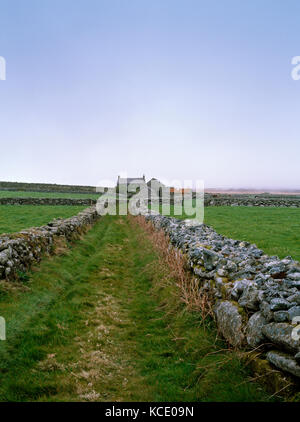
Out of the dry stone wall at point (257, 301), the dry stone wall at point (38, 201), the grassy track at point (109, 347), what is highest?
the dry stone wall at point (38, 201)

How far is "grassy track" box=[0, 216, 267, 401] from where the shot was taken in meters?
3.92

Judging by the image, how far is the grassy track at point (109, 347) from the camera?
3.92 metres

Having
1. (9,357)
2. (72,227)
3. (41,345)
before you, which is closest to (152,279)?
(41,345)

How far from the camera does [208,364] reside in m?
4.31

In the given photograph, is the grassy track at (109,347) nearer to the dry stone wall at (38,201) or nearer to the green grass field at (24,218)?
the green grass field at (24,218)

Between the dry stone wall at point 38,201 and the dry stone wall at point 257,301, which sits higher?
the dry stone wall at point 38,201

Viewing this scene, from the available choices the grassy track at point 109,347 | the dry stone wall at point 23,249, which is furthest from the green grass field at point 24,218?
the grassy track at point 109,347

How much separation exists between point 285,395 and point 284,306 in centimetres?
105

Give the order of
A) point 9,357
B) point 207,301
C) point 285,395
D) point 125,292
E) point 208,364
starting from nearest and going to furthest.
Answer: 1. point 285,395
2. point 208,364
3. point 9,357
4. point 207,301
5. point 125,292

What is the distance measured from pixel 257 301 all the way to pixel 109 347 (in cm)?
284

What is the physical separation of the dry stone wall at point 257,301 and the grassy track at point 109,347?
0.44m

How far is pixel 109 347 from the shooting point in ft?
17.2

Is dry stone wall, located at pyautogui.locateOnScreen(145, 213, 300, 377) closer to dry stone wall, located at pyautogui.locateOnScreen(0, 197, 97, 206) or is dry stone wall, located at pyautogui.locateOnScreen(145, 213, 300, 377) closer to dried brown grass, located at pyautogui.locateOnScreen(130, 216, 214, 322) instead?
dried brown grass, located at pyautogui.locateOnScreen(130, 216, 214, 322)
